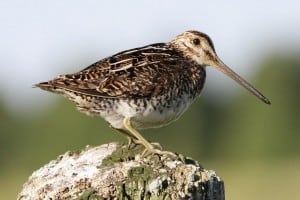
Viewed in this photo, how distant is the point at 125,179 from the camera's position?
746 centimetres

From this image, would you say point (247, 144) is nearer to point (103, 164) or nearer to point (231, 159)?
point (231, 159)

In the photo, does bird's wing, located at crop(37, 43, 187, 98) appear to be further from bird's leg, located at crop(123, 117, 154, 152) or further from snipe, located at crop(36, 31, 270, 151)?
bird's leg, located at crop(123, 117, 154, 152)

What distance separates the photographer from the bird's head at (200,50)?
11.3m

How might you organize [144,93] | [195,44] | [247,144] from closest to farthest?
1. [144,93]
2. [195,44]
3. [247,144]

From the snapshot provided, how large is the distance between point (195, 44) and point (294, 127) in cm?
3088

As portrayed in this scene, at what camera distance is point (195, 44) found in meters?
11.4

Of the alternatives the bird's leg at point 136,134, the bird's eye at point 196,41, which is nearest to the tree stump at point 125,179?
the bird's leg at point 136,134

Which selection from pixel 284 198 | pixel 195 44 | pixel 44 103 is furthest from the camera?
pixel 44 103

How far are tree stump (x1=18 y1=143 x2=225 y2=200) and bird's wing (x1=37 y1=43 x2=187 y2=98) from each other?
2.32 metres

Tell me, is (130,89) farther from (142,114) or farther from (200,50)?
(200,50)

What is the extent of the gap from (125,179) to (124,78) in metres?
2.95

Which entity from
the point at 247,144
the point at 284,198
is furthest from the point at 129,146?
the point at 247,144

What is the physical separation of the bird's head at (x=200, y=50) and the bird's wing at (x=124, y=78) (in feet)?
2.57

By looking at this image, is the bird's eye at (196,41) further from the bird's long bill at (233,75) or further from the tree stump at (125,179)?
the tree stump at (125,179)
